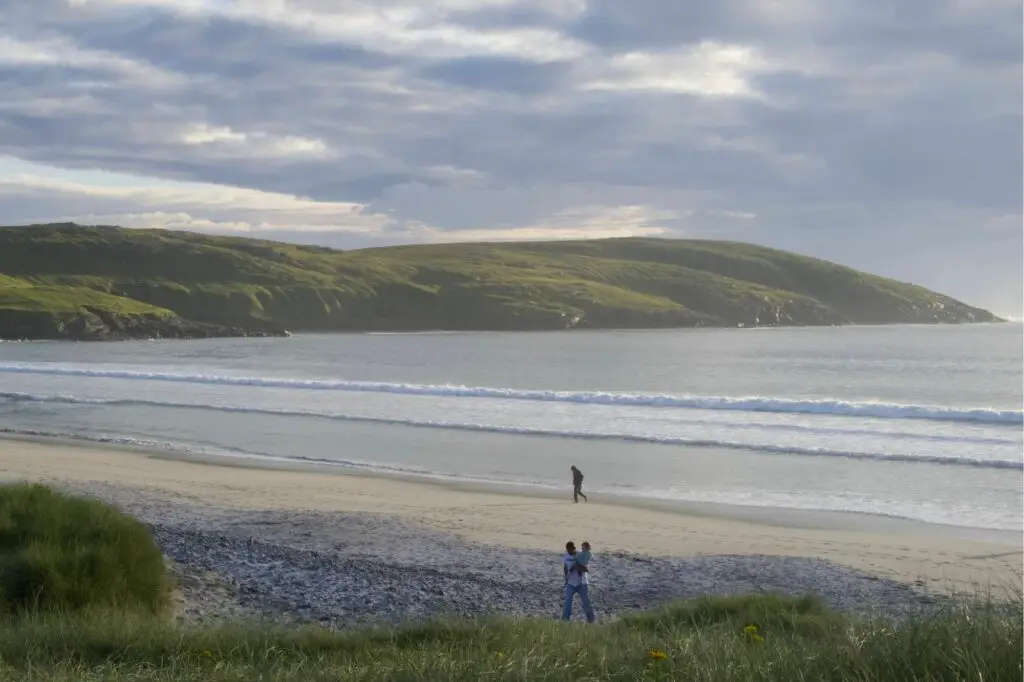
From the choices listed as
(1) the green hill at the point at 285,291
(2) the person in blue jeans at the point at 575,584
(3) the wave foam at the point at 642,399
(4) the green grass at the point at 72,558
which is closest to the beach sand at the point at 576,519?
(2) the person in blue jeans at the point at 575,584

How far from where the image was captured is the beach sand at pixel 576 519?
18078mm

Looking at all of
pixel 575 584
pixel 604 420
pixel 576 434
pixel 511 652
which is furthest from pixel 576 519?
pixel 604 420

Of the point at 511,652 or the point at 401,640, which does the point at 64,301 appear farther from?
the point at 511,652

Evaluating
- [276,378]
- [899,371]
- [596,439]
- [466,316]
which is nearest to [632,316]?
[466,316]

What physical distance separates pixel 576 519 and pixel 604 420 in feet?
68.3

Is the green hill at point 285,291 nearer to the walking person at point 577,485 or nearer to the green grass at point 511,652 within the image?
the walking person at point 577,485

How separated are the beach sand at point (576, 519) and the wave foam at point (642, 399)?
78.3 ft

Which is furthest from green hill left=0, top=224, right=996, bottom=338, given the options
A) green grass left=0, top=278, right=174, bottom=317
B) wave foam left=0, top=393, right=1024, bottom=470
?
wave foam left=0, top=393, right=1024, bottom=470

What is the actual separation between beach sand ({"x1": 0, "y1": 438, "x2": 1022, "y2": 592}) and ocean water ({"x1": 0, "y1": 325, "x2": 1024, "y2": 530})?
1662mm

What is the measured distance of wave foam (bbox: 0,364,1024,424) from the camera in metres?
44.1

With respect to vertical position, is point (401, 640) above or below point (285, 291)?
below

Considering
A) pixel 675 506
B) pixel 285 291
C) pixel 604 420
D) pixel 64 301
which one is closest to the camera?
pixel 675 506

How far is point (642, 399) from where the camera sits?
50688 mm

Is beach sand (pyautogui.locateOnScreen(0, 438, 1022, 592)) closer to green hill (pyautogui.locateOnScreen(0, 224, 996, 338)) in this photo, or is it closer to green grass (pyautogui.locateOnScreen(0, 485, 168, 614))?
green grass (pyautogui.locateOnScreen(0, 485, 168, 614))
